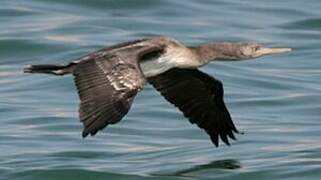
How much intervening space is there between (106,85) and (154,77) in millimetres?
2119

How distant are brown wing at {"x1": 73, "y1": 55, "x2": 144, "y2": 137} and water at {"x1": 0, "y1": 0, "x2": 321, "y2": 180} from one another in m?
1.77

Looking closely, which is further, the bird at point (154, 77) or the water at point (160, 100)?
the water at point (160, 100)

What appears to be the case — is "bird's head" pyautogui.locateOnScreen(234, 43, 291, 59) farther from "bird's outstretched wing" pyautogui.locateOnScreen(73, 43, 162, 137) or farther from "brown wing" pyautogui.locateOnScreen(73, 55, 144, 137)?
"brown wing" pyautogui.locateOnScreen(73, 55, 144, 137)

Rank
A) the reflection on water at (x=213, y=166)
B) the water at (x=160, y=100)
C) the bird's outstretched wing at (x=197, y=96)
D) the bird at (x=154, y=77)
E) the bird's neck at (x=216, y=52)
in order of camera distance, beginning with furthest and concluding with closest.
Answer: the water at (x=160, y=100) < the bird's outstretched wing at (x=197, y=96) < the reflection on water at (x=213, y=166) < the bird's neck at (x=216, y=52) < the bird at (x=154, y=77)

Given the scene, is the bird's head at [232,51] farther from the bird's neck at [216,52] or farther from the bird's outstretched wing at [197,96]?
the bird's outstretched wing at [197,96]

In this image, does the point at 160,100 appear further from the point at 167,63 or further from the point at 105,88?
the point at 105,88

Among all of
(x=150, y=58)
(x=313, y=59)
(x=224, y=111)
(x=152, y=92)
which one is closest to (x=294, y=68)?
(x=313, y=59)

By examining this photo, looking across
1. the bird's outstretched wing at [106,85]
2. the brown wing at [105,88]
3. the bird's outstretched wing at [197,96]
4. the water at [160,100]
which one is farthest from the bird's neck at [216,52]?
the brown wing at [105,88]

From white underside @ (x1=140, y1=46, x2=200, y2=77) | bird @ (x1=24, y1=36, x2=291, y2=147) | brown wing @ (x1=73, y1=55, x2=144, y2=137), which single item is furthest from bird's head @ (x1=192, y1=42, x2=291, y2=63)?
brown wing @ (x1=73, y1=55, x2=144, y2=137)

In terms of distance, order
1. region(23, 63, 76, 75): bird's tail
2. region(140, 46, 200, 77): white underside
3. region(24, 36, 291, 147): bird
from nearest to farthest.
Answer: region(24, 36, 291, 147): bird
region(23, 63, 76, 75): bird's tail
region(140, 46, 200, 77): white underside

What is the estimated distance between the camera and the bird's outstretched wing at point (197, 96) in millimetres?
13562

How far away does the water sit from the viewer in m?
13.8

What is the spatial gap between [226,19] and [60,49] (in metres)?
2.98

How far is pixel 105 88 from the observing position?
11.4 metres
